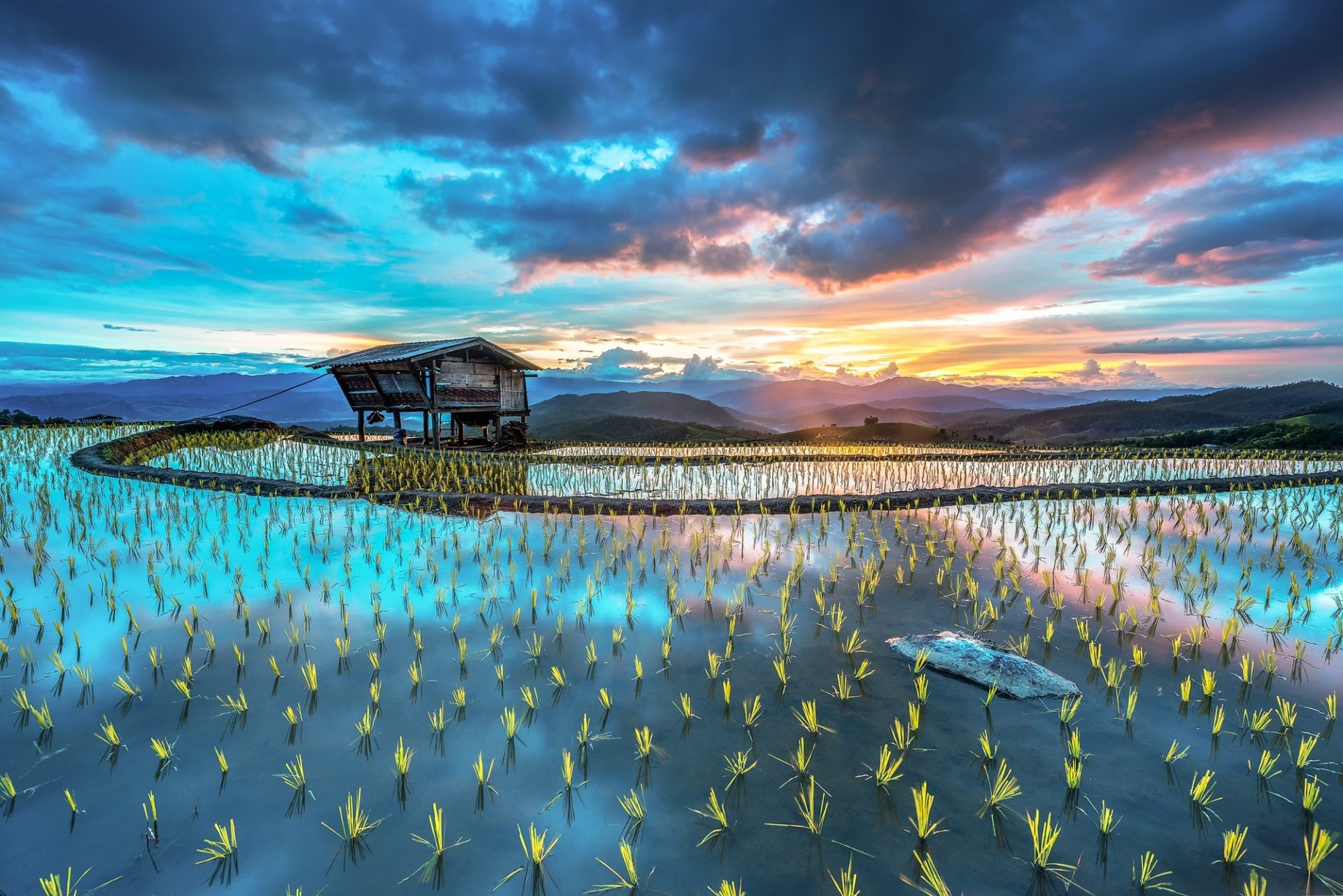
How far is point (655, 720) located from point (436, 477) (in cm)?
1198

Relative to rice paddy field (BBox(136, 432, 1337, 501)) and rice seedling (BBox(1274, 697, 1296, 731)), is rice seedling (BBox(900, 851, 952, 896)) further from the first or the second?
rice paddy field (BBox(136, 432, 1337, 501))

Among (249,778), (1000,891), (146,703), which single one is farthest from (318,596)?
(1000,891)

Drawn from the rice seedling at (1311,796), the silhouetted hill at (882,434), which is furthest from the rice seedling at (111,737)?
the silhouetted hill at (882,434)

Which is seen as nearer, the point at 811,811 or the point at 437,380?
the point at 811,811

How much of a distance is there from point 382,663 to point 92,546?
20.4ft

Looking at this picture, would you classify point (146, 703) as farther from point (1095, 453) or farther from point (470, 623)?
point (1095, 453)

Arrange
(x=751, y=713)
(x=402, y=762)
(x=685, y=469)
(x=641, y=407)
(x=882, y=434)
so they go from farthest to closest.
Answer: (x=641, y=407), (x=882, y=434), (x=685, y=469), (x=751, y=713), (x=402, y=762)

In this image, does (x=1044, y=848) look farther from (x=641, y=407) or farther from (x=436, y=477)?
(x=641, y=407)

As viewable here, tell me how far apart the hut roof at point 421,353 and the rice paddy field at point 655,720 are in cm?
1192

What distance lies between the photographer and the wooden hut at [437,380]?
19781 mm

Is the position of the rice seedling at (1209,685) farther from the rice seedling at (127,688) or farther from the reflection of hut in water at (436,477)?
the reflection of hut in water at (436,477)

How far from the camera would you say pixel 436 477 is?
14062mm

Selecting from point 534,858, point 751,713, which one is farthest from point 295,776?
point 751,713

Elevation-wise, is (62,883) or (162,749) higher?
(162,749)
